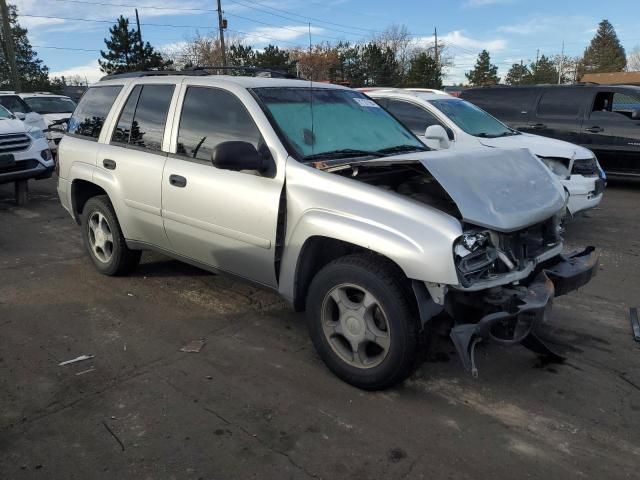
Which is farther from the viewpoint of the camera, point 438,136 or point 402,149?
point 438,136

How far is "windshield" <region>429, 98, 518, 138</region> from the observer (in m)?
7.92

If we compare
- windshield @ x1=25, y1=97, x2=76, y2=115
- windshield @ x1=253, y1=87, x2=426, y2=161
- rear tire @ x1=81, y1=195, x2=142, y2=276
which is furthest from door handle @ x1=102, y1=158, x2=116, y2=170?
windshield @ x1=25, y1=97, x2=76, y2=115

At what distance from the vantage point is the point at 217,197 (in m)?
3.93

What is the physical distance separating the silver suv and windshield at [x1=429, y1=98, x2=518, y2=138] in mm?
3721

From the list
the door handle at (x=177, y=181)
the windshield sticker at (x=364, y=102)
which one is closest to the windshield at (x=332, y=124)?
the windshield sticker at (x=364, y=102)

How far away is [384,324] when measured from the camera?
3.26 m

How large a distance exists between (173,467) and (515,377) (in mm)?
2157

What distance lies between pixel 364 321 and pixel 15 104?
1453cm

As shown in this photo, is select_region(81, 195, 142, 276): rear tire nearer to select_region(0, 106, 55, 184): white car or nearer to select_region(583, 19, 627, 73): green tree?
select_region(0, 106, 55, 184): white car

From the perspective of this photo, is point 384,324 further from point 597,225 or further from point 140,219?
point 597,225

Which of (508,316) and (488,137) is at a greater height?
(488,137)

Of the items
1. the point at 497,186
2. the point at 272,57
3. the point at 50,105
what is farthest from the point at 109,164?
the point at 272,57

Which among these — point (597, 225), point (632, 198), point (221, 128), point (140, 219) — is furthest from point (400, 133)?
point (632, 198)

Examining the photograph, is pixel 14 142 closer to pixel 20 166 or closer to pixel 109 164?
pixel 20 166
